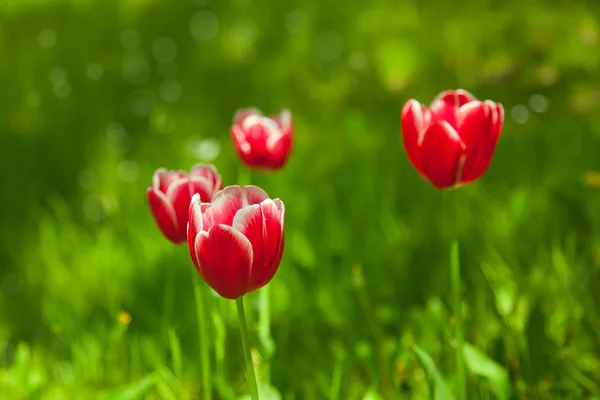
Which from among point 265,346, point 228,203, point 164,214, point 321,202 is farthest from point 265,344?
point 321,202

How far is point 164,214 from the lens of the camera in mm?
1219

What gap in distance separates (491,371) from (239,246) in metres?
0.61

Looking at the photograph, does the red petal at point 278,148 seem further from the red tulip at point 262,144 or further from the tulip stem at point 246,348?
the tulip stem at point 246,348

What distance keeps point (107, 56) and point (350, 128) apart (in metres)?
1.95

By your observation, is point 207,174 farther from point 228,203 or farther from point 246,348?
point 246,348

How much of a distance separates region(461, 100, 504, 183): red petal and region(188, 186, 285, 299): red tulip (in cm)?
35

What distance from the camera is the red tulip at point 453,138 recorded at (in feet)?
3.74

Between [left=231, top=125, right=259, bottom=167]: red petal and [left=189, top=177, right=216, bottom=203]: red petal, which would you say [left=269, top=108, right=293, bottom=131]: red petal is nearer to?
[left=231, top=125, right=259, bottom=167]: red petal

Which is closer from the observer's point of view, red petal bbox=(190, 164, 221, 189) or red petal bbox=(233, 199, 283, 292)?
red petal bbox=(233, 199, 283, 292)

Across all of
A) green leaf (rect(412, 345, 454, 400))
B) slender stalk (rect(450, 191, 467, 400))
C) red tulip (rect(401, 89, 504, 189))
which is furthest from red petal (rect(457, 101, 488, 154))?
green leaf (rect(412, 345, 454, 400))

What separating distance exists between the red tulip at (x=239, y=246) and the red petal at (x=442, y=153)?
29 cm

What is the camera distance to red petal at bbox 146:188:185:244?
1211 mm

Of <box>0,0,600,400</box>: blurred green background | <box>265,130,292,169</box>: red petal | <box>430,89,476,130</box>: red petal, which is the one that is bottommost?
<box>0,0,600,400</box>: blurred green background

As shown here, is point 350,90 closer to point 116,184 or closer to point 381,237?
point 116,184
